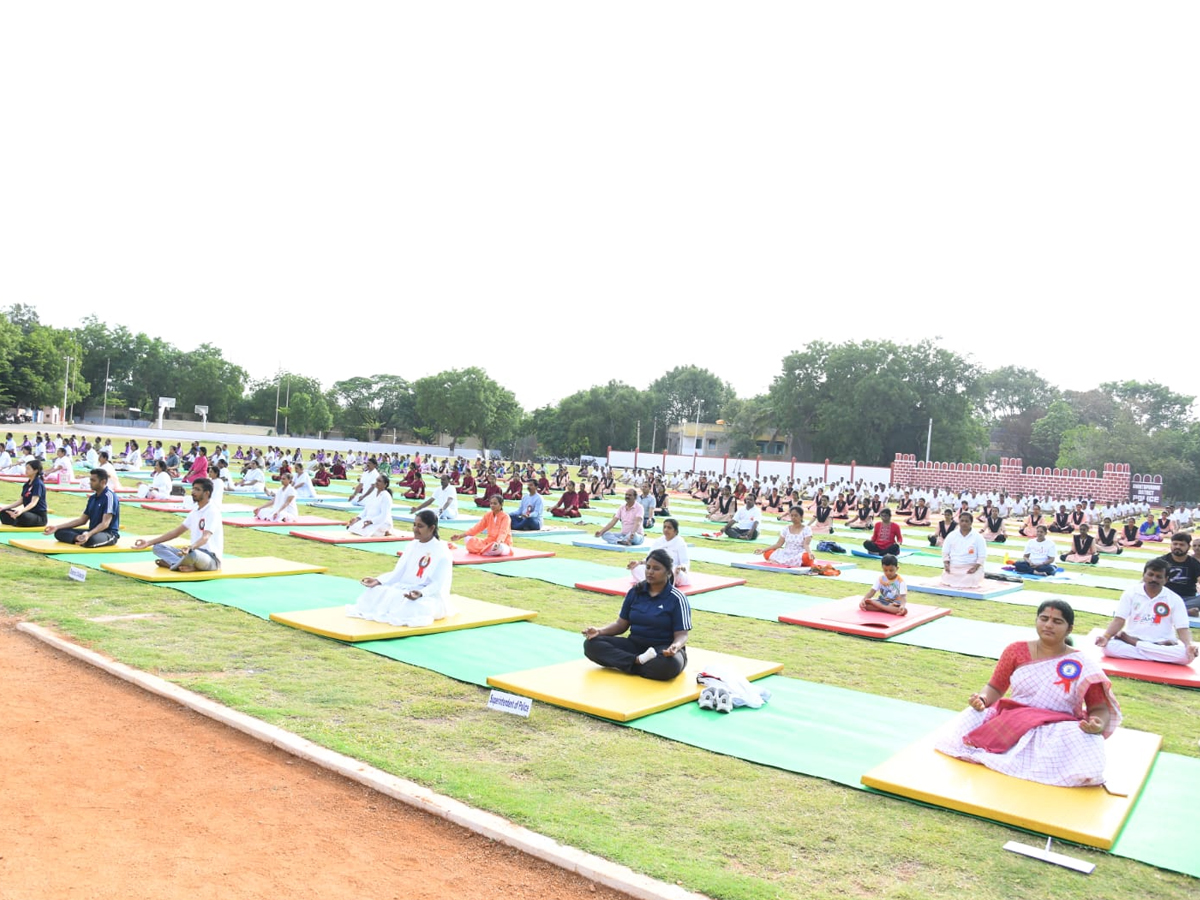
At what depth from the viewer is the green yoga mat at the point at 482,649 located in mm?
6672

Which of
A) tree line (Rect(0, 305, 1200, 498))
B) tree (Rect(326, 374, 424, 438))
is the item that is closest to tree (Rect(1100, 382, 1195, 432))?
tree line (Rect(0, 305, 1200, 498))

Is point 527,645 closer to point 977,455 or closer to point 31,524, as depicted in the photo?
point 31,524

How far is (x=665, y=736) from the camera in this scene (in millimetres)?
5320

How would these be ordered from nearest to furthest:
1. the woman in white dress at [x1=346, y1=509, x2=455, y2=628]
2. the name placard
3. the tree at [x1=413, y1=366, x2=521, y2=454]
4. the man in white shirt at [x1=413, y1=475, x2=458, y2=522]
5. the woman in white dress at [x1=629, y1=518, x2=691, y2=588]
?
the name placard < the woman in white dress at [x1=346, y1=509, x2=455, y2=628] < the woman in white dress at [x1=629, y1=518, x2=691, y2=588] < the man in white shirt at [x1=413, y1=475, x2=458, y2=522] < the tree at [x1=413, y1=366, x2=521, y2=454]

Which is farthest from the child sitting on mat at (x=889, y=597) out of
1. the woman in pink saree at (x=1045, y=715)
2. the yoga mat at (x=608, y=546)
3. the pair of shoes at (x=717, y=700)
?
the yoga mat at (x=608, y=546)

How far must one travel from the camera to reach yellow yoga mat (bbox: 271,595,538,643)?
7.38m

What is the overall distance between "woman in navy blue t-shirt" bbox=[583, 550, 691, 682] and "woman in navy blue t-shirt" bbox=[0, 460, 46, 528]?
9.68 meters

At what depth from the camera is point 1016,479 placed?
1807 inches

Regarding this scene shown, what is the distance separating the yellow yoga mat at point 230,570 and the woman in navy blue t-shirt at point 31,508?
129 inches

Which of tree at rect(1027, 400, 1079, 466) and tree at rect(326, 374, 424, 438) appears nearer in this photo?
tree at rect(1027, 400, 1079, 466)

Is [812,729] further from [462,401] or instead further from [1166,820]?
[462,401]

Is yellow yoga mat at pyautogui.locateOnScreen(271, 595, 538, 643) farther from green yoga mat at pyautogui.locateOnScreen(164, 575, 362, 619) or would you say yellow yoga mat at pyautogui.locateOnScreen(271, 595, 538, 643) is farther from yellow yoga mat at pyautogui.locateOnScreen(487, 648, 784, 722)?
yellow yoga mat at pyautogui.locateOnScreen(487, 648, 784, 722)

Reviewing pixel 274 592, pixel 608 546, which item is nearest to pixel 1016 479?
pixel 608 546

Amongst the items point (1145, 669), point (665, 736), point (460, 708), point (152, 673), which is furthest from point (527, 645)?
point (1145, 669)
